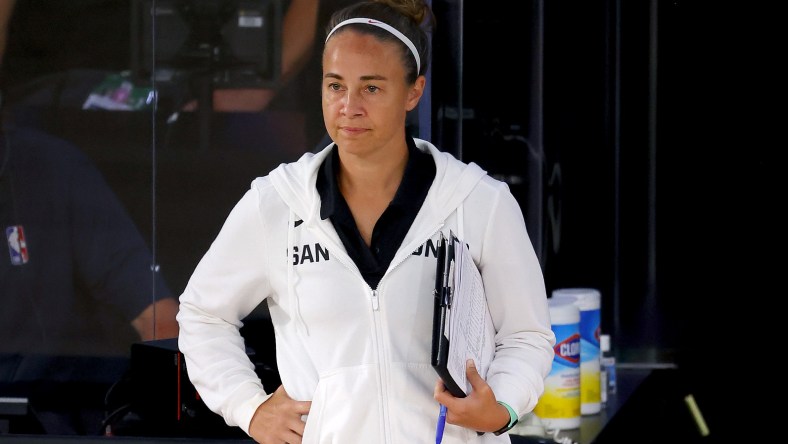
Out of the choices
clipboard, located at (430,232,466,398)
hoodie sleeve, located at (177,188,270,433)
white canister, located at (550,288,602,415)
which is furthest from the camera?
white canister, located at (550,288,602,415)

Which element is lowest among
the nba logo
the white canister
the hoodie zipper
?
the white canister

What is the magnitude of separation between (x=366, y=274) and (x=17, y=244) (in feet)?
5.17

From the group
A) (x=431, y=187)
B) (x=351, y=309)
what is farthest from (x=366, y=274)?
(x=431, y=187)

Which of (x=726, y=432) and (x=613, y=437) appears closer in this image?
(x=613, y=437)

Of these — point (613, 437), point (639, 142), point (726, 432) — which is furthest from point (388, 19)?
point (726, 432)

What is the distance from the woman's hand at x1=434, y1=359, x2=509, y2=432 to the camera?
6.15ft

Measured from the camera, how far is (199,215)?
324cm

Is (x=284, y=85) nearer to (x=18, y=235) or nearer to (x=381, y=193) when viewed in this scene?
(x=18, y=235)

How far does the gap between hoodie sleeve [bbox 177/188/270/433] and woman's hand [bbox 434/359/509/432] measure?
0.35 meters

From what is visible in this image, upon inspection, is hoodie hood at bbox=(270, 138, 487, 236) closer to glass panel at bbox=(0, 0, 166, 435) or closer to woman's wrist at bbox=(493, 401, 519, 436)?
woman's wrist at bbox=(493, 401, 519, 436)

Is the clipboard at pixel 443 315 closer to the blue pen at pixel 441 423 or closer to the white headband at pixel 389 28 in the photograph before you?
the blue pen at pixel 441 423

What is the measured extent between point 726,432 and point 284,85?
238 cm

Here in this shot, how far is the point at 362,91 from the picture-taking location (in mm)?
2012

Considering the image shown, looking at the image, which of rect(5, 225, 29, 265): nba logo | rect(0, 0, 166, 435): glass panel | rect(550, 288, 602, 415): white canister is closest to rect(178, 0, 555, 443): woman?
rect(0, 0, 166, 435): glass panel
